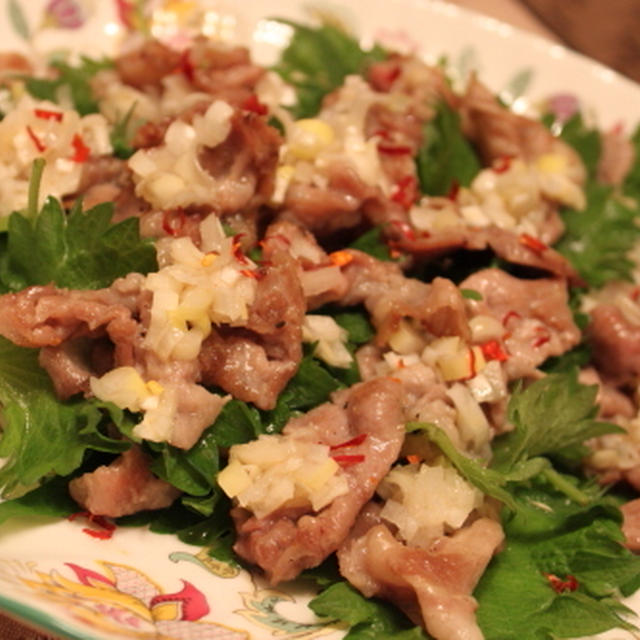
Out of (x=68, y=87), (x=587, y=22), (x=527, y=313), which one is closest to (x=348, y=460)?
(x=527, y=313)

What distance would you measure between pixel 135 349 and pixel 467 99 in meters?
2.37

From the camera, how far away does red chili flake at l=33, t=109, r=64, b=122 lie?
3057 millimetres

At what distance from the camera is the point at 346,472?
8.21ft

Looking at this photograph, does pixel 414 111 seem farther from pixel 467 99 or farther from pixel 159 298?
pixel 159 298

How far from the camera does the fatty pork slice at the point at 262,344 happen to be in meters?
2.57

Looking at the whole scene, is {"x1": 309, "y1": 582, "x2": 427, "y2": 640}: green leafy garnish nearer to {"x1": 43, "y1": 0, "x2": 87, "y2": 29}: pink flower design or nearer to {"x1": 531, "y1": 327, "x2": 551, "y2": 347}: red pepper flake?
{"x1": 531, "y1": 327, "x2": 551, "y2": 347}: red pepper flake

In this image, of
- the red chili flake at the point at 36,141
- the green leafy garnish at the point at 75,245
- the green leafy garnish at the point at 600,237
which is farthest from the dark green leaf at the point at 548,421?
the red chili flake at the point at 36,141

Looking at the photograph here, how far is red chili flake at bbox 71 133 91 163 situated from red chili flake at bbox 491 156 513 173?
6.05ft

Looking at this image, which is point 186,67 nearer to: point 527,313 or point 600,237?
point 527,313

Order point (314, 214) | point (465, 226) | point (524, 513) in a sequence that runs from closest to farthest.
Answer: point (524, 513)
point (314, 214)
point (465, 226)

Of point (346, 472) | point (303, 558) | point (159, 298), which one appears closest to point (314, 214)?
point (159, 298)

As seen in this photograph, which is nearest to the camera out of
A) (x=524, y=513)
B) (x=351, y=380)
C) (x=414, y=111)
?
(x=524, y=513)

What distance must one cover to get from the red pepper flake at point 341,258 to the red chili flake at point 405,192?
19.4 inches

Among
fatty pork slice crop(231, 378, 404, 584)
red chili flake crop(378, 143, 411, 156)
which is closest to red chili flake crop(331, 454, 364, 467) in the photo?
fatty pork slice crop(231, 378, 404, 584)
